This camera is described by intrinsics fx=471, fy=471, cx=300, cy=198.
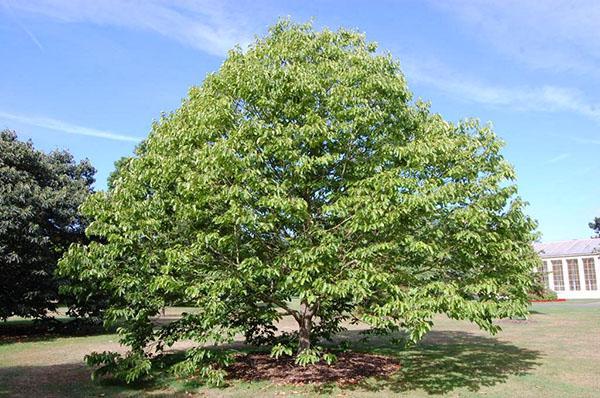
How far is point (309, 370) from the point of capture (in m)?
10.8

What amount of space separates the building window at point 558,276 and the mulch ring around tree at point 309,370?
3730 centimetres

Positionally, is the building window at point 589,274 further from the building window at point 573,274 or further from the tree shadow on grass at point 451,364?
the tree shadow on grass at point 451,364

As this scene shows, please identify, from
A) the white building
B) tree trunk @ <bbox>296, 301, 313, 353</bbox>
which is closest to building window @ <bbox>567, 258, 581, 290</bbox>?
the white building

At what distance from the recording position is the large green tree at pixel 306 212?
26.8 ft

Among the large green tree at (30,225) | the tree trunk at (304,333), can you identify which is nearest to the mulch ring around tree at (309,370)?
the tree trunk at (304,333)

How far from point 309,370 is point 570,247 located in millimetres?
42413

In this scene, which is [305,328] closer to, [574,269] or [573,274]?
[574,269]

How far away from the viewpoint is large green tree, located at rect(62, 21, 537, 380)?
26.8ft

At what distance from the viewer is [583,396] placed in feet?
27.3

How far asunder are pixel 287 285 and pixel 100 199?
4.61 meters

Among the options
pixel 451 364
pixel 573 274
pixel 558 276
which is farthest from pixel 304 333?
pixel 558 276

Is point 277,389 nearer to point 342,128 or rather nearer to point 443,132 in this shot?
point 342,128

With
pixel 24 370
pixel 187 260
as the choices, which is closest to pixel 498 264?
pixel 187 260

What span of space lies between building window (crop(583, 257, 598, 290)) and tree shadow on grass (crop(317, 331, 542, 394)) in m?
29.4
